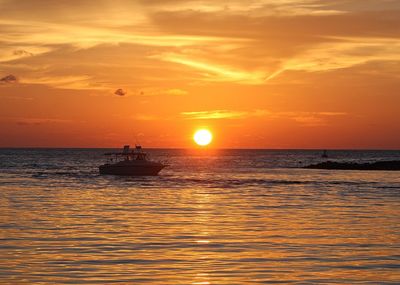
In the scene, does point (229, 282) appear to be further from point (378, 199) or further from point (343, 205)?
point (378, 199)

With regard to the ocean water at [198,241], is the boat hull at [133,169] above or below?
above

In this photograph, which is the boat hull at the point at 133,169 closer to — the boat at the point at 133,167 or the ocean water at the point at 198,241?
the boat at the point at 133,167

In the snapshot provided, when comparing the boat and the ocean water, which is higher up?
the boat

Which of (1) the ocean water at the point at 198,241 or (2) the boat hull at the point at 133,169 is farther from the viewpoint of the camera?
(2) the boat hull at the point at 133,169

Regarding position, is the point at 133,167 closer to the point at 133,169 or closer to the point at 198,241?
the point at 133,169

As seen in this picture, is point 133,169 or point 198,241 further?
point 133,169

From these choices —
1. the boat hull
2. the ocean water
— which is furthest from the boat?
the ocean water

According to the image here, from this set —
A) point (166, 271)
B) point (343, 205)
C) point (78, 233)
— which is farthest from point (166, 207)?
point (166, 271)

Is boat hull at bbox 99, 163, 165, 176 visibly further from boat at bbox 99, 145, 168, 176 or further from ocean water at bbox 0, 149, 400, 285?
ocean water at bbox 0, 149, 400, 285

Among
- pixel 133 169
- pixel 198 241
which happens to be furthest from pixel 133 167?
pixel 198 241

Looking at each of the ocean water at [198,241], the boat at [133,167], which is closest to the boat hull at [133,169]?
the boat at [133,167]

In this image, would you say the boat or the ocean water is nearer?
the ocean water

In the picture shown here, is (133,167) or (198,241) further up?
(133,167)

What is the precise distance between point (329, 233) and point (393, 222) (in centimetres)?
614
